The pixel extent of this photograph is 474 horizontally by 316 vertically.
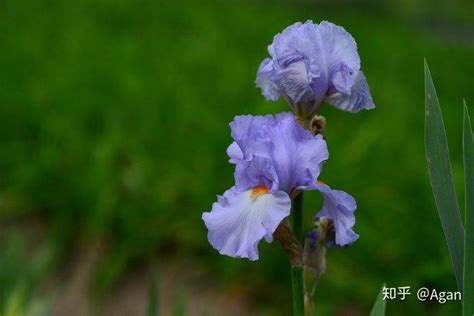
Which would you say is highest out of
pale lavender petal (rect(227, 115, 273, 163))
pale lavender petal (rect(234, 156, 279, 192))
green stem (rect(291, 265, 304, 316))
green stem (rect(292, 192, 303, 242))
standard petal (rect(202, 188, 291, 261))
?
pale lavender petal (rect(227, 115, 273, 163))

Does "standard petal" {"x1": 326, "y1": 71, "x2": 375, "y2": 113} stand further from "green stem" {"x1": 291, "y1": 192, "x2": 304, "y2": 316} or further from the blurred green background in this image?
the blurred green background

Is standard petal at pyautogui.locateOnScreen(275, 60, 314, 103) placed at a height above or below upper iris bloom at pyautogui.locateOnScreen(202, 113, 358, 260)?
above

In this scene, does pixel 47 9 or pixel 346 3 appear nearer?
pixel 47 9

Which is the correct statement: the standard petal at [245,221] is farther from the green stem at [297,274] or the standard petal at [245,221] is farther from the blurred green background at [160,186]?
the blurred green background at [160,186]

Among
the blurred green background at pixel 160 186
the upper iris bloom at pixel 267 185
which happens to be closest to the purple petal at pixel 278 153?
the upper iris bloom at pixel 267 185

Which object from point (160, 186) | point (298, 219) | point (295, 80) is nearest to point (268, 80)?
point (295, 80)

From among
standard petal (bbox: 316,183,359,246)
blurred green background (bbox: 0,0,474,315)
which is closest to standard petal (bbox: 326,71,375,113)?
standard petal (bbox: 316,183,359,246)

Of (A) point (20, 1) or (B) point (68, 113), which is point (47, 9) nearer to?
(A) point (20, 1)

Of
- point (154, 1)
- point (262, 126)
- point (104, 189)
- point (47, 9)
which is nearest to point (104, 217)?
point (104, 189)
